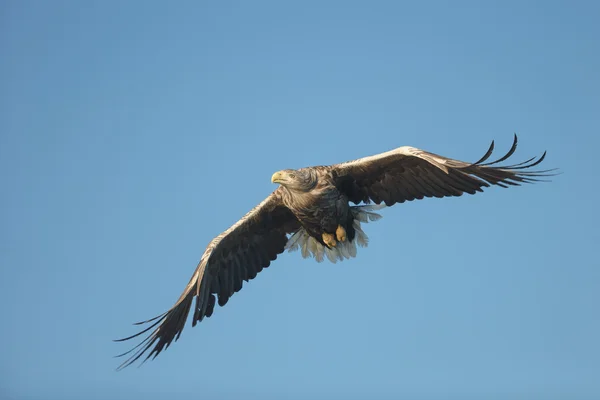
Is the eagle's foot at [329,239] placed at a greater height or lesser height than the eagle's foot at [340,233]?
lesser

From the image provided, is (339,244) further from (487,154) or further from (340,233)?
(487,154)

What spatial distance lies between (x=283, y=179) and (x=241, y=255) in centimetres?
164

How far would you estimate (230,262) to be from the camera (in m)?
12.8

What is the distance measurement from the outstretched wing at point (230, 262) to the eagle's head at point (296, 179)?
702mm

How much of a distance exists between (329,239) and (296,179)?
1.13 meters

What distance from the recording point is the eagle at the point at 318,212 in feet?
38.0

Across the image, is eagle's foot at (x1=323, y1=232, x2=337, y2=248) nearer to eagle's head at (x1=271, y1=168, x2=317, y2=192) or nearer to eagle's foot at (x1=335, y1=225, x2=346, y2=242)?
eagle's foot at (x1=335, y1=225, x2=346, y2=242)

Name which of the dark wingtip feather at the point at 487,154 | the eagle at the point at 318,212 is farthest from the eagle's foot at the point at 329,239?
the dark wingtip feather at the point at 487,154

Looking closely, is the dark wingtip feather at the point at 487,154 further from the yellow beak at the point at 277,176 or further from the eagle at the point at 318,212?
the yellow beak at the point at 277,176

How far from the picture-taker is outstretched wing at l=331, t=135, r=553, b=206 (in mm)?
11203

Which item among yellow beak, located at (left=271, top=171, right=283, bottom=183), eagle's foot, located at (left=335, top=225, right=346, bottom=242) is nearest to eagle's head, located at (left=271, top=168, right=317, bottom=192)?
yellow beak, located at (left=271, top=171, right=283, bottom=183)

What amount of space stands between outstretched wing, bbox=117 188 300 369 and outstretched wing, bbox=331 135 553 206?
0.99 meters

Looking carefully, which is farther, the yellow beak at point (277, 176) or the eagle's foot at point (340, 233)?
the eagle's foot at point (340, 233)

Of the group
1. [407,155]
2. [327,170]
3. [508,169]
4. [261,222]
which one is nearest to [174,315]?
[261,222]
